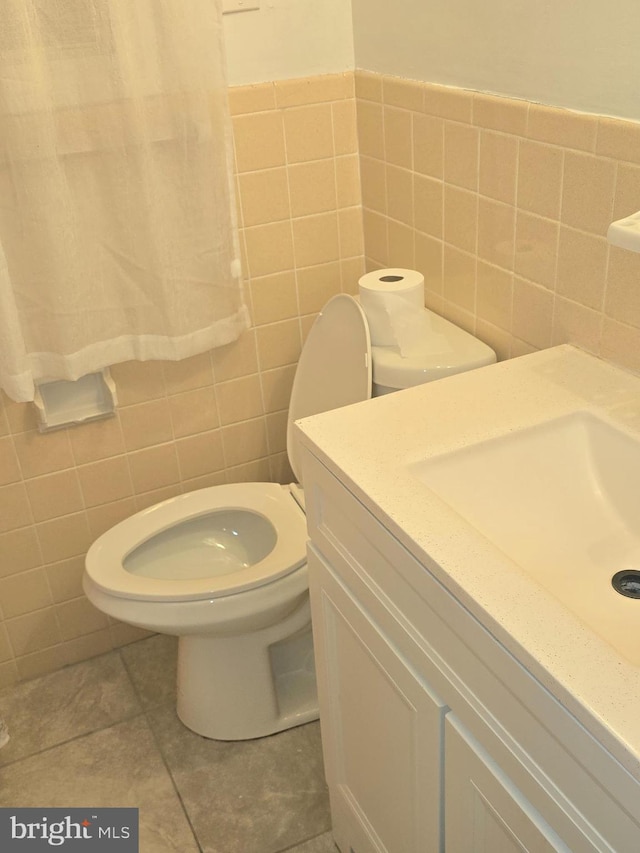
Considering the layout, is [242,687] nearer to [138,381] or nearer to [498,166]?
[138,381]

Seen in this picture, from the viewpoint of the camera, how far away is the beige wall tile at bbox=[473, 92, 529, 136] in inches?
52.8

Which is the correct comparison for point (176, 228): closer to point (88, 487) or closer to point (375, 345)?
point (375, 345)

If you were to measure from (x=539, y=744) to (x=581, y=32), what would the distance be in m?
0.94

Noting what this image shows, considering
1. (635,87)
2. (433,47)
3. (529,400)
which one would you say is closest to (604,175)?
(635,87)

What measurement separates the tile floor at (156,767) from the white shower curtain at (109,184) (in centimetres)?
77

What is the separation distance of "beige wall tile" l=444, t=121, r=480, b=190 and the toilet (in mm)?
275

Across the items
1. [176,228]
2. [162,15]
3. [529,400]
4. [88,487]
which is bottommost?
[88,487]

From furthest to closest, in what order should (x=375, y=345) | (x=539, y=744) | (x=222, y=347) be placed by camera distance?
1. (x=222, y=347)
2. (x=375, y=345)
3. (x=539, y=744)

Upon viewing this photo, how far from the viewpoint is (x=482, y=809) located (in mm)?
966

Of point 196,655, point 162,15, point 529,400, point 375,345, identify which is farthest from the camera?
point 196,655

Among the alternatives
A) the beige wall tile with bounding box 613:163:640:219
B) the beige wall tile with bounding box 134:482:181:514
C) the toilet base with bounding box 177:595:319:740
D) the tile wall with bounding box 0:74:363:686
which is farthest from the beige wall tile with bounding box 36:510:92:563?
the beige wall tile with bounding box 613:163:640:219

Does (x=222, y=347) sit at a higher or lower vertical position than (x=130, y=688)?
higher

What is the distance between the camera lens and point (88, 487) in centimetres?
190

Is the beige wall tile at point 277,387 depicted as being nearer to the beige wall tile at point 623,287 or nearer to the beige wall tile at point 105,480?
the beige wall tile at point 105,480
